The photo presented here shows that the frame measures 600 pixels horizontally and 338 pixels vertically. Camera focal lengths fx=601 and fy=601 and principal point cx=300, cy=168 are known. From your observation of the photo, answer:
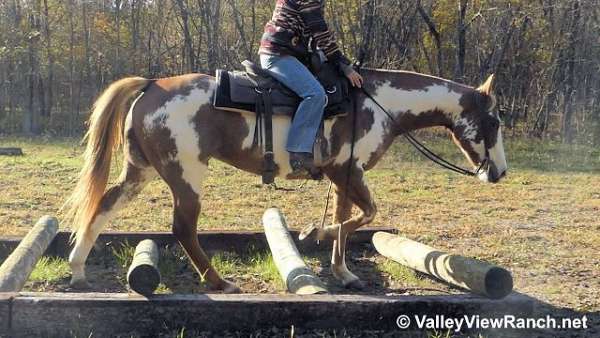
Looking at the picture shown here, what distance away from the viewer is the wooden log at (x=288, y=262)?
4.31 m

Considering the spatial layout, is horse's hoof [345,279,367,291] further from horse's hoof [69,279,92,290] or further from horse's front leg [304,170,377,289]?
horse's hoof [69,279,92,290]

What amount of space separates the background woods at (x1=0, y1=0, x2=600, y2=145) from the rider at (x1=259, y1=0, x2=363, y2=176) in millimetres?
14969

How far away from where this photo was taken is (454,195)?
9.75 meters

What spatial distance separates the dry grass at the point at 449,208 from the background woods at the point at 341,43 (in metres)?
6.91

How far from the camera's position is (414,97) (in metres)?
5.18

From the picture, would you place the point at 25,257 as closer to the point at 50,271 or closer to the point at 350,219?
the point at 50,271

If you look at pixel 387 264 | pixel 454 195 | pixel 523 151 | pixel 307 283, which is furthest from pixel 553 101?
pixel 307 283

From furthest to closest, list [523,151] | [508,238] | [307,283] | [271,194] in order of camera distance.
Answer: [523,151]
[271,194]
[508,238]
[307,283]

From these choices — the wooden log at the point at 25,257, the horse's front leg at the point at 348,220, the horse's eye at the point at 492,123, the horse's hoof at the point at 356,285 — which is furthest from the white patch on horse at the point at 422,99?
the wooden log at the point at 25,257

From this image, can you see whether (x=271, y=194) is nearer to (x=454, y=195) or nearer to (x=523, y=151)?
(x=454, y=195)

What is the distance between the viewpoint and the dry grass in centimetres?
588

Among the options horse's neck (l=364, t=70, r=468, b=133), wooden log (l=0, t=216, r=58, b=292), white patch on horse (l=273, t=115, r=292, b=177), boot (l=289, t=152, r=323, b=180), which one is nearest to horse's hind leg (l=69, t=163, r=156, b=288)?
wooden log (l=0, t=216, r=58, b=292)

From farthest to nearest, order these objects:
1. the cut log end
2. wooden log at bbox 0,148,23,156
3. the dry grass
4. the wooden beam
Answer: wooden log at bbox 0,148,23,156 < the dry grass < the cut log end < the wooden beam

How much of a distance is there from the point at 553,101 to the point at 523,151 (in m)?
4.41
